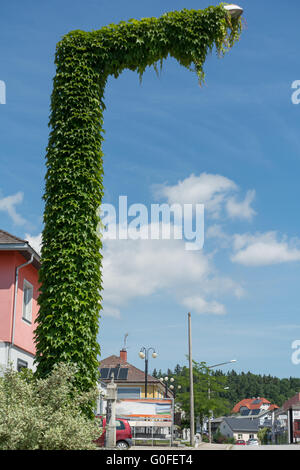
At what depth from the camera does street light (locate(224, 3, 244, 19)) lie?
42.9 feet

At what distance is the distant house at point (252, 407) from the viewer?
584ft

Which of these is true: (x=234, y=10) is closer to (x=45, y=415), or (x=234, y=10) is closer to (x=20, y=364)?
(x=45, y=415)

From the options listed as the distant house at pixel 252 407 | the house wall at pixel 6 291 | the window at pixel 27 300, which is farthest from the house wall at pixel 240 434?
the house wall at pixel 6 291

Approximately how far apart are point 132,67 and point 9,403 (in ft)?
28.0

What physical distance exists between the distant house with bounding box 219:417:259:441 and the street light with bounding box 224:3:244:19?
125 metres

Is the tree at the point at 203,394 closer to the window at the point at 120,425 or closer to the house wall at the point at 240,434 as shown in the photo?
the window at the point at 120,425

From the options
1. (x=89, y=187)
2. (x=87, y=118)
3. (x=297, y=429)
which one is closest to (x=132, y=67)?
(x=87, y=118)

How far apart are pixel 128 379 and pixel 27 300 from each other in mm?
38389

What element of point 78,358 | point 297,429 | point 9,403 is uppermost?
point 78,358

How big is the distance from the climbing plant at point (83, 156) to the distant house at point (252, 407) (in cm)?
17677

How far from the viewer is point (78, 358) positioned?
1096 cm
